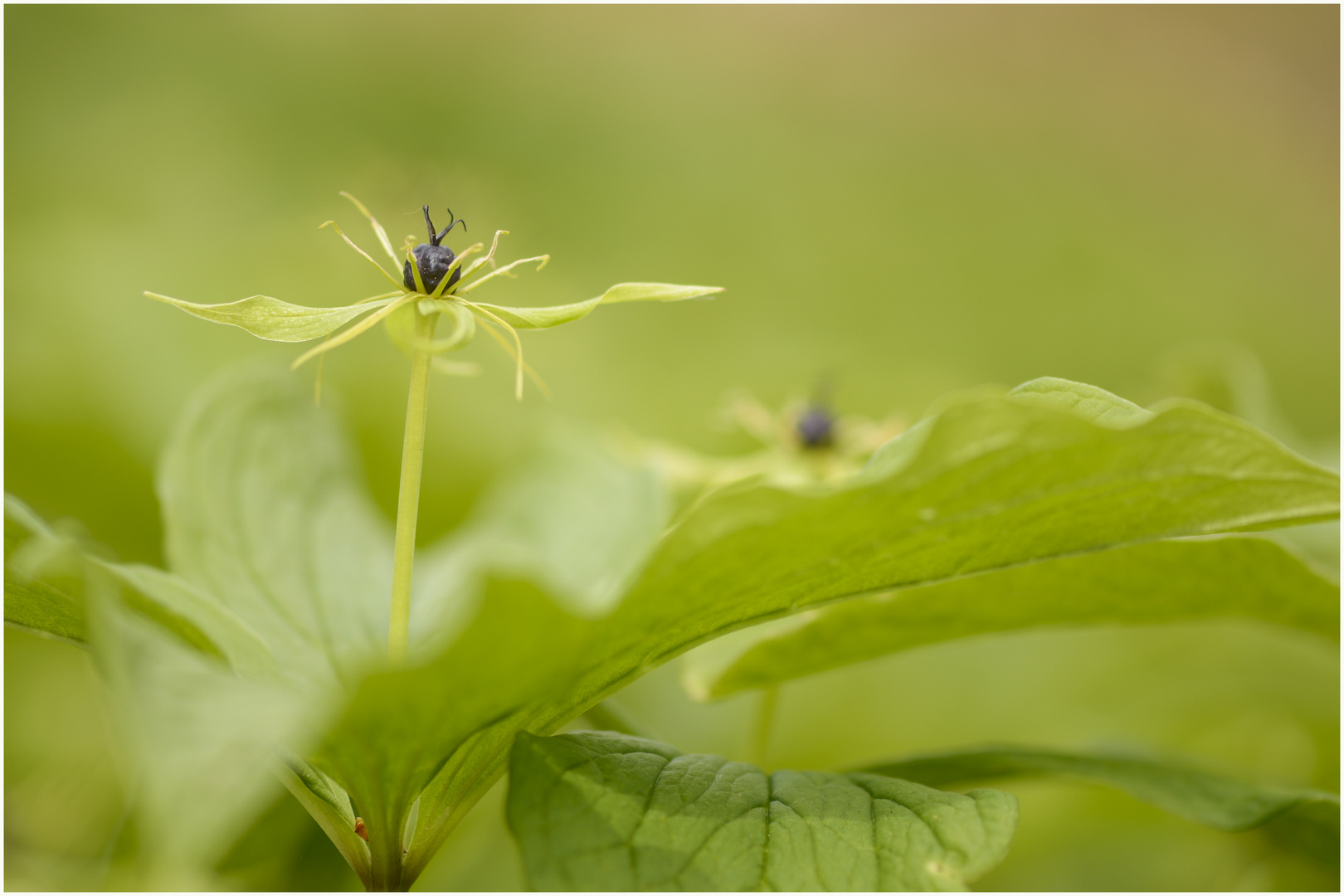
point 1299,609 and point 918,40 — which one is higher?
point 918,40

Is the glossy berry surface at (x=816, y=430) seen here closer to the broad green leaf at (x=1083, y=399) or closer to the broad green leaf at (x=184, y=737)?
the broad green leaf at (x=1083, y=399)

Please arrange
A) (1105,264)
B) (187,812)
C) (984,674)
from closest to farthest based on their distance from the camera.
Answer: (187,812) < (984,674) < (1105,264)

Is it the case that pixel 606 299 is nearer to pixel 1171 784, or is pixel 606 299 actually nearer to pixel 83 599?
pixel 83 599

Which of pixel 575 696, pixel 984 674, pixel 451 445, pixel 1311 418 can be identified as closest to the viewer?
pixel 575 696

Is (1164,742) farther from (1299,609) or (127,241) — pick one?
(127,241)

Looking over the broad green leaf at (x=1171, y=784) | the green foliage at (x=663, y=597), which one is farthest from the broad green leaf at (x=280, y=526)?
the broad green leaf at (x=1171, y=784)

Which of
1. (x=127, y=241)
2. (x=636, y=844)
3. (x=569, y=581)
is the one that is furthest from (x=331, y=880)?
(x=127, y=241)

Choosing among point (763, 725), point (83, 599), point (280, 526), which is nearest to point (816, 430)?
point (763, 725)

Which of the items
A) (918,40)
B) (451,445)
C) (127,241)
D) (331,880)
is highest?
(918,40)
